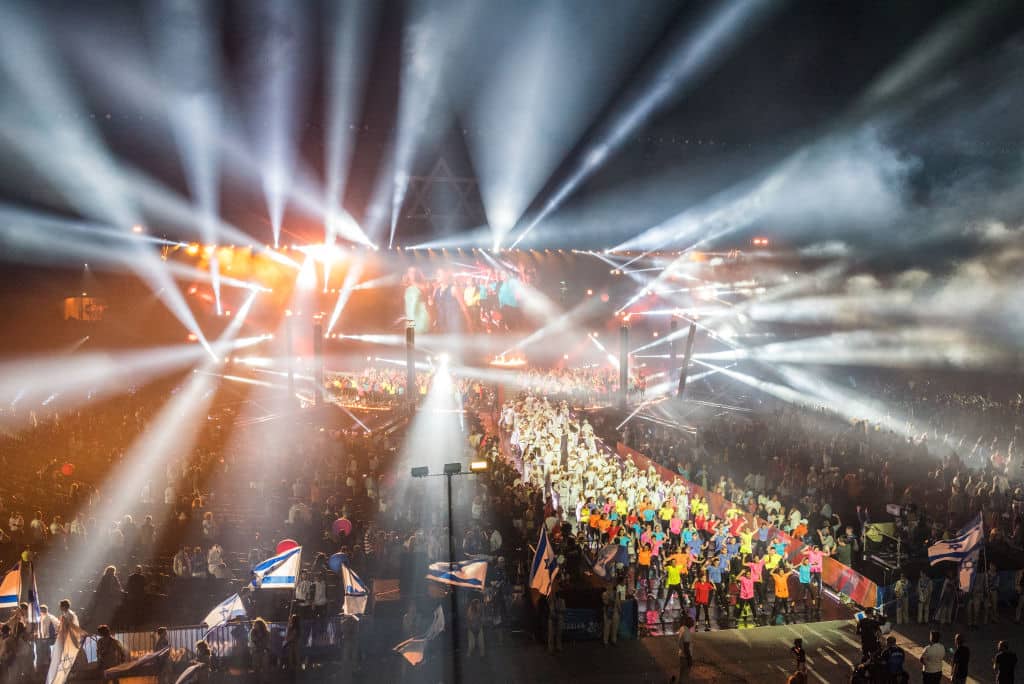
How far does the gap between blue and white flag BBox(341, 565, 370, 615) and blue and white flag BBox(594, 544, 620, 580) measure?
377 centimetres

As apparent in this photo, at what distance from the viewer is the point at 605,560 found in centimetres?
1109

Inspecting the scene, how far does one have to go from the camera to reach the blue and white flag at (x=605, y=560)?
10.7 m

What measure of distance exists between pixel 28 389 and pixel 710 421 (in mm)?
22174

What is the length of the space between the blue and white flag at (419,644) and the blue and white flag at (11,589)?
536 centimetres

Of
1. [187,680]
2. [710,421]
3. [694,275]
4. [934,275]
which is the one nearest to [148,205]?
[187,680]

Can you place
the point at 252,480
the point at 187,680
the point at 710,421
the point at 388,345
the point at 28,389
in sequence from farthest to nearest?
the point at 388,345
the point at 710,421
the point at 28,389
the point at 252,480
the point at 187,680

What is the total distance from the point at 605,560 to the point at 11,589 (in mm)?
8884

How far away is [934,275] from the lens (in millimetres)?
24391

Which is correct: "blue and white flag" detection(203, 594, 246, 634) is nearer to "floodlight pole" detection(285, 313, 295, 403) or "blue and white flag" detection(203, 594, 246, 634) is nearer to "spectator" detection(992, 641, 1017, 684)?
"spectator" detection(992, 641, 1017, 684)

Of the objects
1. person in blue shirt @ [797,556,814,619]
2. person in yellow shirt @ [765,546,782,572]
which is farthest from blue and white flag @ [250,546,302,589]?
person in blue shirt @ [797,556,814,619]

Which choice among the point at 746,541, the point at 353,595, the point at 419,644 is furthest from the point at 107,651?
the point at 746,541

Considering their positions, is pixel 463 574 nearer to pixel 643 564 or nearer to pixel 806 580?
pixel 643 564

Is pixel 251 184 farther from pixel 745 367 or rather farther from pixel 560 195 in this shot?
pixel 745 367

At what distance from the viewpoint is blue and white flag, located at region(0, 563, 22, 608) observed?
9.15 m
